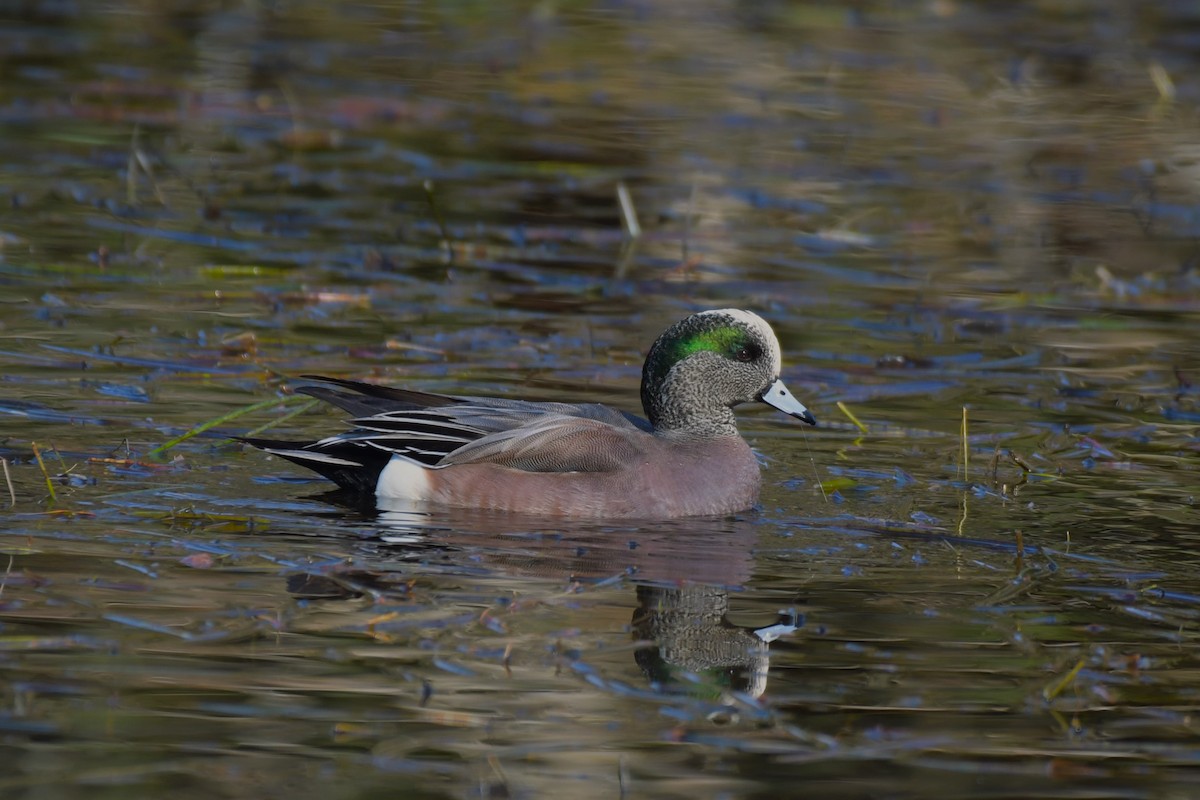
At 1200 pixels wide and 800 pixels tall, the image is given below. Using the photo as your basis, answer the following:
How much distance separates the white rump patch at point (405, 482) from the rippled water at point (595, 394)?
134mm

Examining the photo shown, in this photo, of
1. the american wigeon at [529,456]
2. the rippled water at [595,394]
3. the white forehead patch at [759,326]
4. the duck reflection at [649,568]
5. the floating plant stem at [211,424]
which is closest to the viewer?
the rippled water at [595,394]

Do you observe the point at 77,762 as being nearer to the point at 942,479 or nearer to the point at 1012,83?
the point at 942,479

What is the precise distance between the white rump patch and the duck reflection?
0.09 metres

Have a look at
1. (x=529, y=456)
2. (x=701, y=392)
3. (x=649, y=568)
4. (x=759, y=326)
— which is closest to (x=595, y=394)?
(x=701, y=392)

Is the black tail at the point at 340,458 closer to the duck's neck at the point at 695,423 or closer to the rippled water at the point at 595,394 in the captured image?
the rippled water at the point at 595,394

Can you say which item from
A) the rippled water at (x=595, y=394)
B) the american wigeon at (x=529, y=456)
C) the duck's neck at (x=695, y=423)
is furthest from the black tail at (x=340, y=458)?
the duck's neck at (x=695, y=423)

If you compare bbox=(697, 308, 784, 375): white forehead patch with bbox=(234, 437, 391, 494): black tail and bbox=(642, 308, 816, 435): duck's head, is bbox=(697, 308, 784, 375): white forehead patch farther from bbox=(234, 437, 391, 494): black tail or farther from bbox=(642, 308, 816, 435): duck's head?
bbox=(234, 437, 391, 494): black tail

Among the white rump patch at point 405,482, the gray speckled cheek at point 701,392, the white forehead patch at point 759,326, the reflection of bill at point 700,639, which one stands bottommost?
the reflection of bill at point 700,639

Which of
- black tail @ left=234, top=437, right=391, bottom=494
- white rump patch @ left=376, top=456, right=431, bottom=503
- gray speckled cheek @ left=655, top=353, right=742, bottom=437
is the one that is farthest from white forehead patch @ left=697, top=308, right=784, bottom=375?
black tail @ left=234, top=437, right=391, bottom=494

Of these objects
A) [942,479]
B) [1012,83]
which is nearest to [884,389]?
[942,479]

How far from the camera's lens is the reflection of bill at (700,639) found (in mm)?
4723

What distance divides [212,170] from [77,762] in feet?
25.7

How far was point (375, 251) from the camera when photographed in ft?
32.6

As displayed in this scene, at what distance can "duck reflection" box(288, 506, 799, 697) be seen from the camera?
15.9 ft
